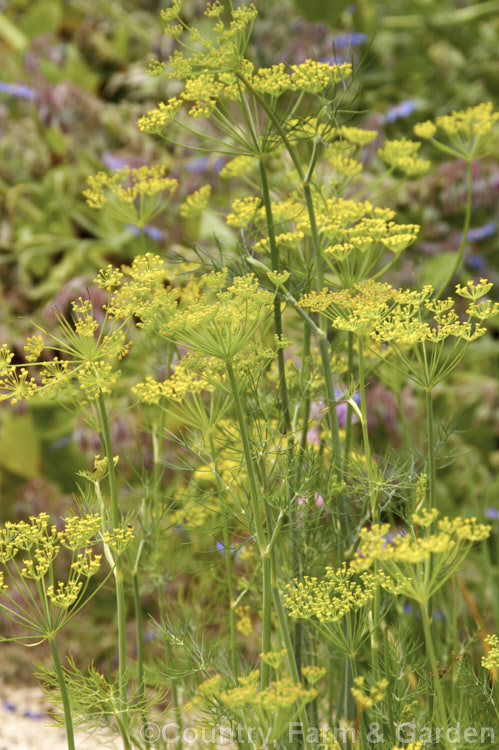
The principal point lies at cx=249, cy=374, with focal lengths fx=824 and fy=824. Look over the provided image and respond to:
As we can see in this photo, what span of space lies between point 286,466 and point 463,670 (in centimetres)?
33

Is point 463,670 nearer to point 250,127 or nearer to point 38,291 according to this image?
point 250,127

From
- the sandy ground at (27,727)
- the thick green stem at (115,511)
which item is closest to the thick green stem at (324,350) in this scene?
the thick green stem at (115,511)

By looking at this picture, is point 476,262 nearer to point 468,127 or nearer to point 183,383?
point 468,127

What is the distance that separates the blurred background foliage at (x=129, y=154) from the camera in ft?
8.78

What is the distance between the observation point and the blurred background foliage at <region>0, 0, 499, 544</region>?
2676 mm

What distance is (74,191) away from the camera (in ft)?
10.3

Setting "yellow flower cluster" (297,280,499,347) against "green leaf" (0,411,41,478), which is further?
"green leaf" (0,411,41,478)

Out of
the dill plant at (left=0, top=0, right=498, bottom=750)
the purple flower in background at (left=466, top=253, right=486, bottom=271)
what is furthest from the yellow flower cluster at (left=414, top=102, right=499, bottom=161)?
the purple flower in background at (left=466, top=253, right=486, bottom=271)

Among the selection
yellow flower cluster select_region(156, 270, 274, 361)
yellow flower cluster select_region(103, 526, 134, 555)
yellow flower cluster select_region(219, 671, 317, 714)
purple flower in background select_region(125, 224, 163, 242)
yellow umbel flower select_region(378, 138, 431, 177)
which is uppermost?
purple flower in background select_region(125, 224, 163, 242)

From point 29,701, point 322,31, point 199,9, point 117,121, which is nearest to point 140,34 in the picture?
point 199,9

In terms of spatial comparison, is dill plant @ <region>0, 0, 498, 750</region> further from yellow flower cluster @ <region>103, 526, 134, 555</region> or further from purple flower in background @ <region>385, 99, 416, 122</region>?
purple flower in background @ <region>385, 99, 416, 122</region>

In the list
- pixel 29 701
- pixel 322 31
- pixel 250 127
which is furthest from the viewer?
pixel 322 31

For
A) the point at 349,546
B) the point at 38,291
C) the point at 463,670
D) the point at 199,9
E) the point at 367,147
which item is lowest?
the point at 463,670

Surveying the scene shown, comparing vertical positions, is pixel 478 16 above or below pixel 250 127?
above
